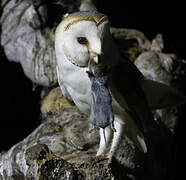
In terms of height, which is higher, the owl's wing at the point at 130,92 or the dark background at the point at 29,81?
the owl's wing at the point at 130,92

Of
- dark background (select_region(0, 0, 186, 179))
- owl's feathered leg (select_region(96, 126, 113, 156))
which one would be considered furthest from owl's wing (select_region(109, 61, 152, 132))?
dark background (select_region(0, 0, 186, 179))

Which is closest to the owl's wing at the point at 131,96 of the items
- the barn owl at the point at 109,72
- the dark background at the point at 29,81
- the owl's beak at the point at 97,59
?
the barn owl at the point at 109,72

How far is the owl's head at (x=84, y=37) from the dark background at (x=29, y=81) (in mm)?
973

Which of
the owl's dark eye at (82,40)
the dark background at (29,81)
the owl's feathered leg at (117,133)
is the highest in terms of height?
the owl's dark eye at (82,40)

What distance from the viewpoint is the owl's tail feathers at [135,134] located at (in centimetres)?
127

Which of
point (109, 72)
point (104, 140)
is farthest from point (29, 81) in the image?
point (109, 72)

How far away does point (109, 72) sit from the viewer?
1.14m

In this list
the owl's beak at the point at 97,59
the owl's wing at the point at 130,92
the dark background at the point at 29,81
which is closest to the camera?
the owl's beak at the point at 97,59

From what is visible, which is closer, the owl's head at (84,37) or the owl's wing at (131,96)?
the owl's head at (84,37)

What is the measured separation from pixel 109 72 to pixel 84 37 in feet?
0.50

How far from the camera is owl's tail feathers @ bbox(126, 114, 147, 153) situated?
1.27 meters

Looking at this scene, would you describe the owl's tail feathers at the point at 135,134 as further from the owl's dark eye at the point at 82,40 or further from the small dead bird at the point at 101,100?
the owl's dark eye at the point at 82,40

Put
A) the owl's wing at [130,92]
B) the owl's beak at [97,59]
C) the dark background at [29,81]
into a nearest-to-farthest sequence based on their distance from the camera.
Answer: the owl's beak at [97,59] < the owl's wing at [130,92] < the dark background at [29,81]

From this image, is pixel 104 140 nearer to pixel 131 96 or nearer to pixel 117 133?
pixel 117 133
